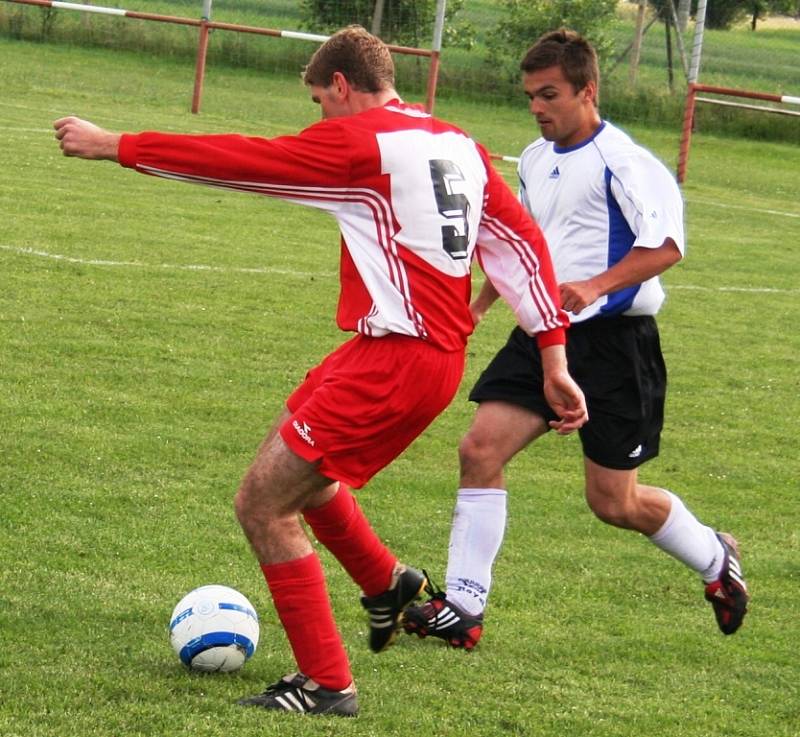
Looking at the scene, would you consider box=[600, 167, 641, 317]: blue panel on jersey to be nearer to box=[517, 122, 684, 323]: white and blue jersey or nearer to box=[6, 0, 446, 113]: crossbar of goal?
box=[517, 122, 684, 323]: white and blue jersey

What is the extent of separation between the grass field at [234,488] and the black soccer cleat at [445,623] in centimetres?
6

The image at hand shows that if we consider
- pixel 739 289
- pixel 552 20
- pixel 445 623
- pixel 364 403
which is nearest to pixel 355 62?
pixel 364 403

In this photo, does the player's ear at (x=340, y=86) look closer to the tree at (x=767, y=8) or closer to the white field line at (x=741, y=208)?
the white field line at (x=741, y=208)

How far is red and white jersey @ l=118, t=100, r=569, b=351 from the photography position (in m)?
4.20

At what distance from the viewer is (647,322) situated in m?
5.73

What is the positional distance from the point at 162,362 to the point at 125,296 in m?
1.65

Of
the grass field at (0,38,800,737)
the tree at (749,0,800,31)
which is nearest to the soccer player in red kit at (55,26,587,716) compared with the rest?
the grass field at (0,38,800,737)

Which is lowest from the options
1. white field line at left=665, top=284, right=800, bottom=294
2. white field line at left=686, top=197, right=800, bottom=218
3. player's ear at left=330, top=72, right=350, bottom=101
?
white field line at left=686, top=197, right=800, bottom=218

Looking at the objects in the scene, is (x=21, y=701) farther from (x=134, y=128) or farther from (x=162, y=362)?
(x=134, y=128)

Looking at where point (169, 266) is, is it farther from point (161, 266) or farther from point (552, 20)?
point (552, 20)

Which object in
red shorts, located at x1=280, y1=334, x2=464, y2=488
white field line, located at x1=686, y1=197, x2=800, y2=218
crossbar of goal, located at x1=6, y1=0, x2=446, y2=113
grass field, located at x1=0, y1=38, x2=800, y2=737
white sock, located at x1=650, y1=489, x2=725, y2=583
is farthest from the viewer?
crossbar of goal, located at x1=6, y1=0, x2=446, y2=113

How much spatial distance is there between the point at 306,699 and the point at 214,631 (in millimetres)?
374

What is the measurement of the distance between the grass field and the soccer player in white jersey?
1.00ft

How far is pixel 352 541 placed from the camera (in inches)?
196
